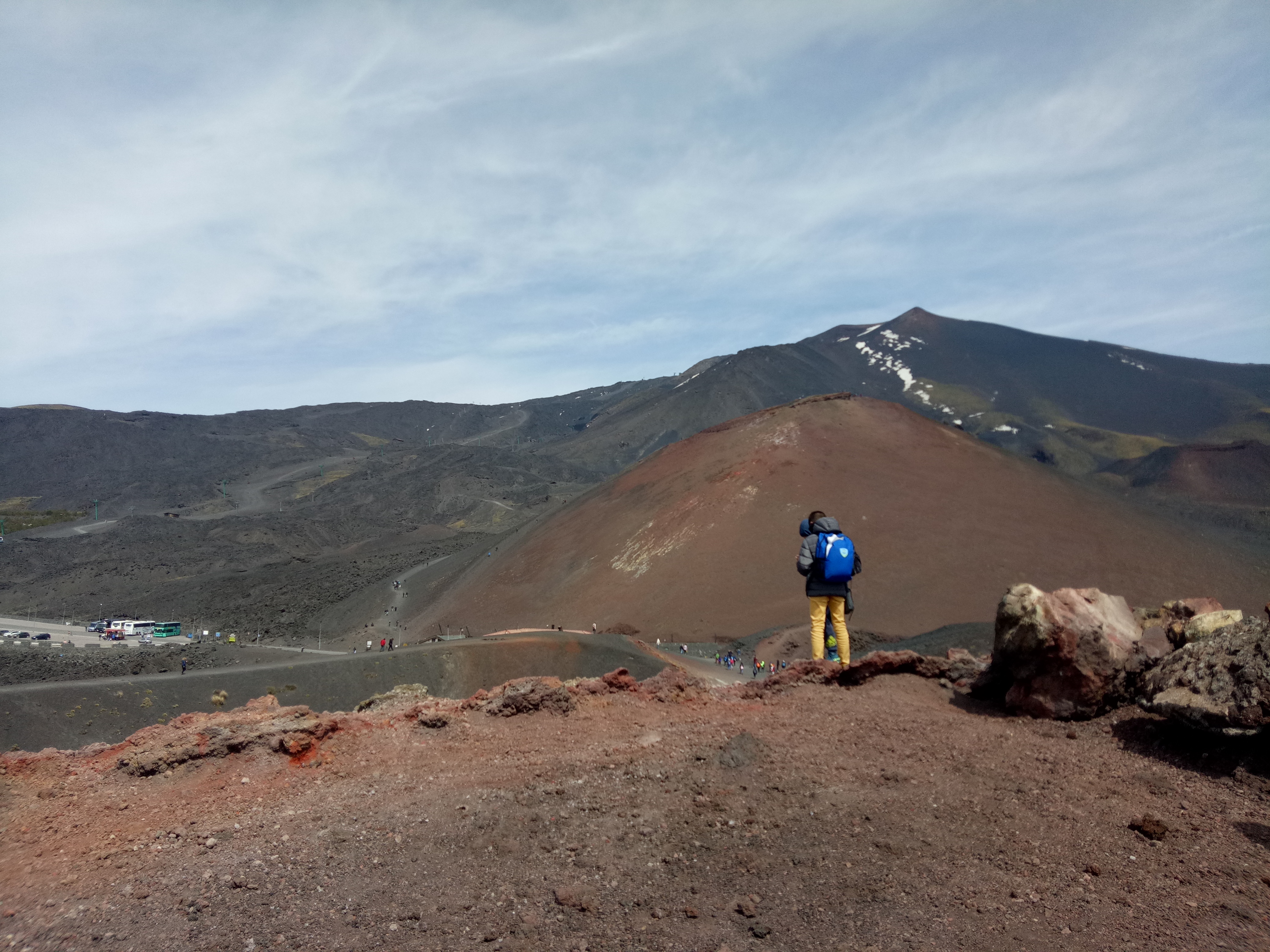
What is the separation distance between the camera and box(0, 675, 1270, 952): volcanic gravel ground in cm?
298

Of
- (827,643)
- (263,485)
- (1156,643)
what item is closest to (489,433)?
(263,485)

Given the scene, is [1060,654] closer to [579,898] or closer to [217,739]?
[579,898]

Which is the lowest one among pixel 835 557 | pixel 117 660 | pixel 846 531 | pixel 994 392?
pixel 117 660

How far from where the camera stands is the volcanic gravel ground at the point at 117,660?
78.4 ft

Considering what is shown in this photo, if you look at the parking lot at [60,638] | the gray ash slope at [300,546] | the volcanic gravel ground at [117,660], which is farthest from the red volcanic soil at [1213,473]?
the parking lot at [60,638]

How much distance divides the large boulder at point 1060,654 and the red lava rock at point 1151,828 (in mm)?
1556

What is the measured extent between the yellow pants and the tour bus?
35596mm

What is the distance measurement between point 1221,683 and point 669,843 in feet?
9.72

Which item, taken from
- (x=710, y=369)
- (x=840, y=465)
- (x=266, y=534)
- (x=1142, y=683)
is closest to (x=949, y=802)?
(x=1142, y=683)

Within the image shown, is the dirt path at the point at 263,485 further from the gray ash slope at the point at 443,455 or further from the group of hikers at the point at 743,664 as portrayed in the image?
the group of hikers at the point at 743,664

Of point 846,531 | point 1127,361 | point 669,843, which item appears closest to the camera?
point 669,843

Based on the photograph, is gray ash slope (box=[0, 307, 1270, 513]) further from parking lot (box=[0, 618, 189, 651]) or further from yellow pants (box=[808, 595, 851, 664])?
yellow pants (box=[808, 595, 851, 664])

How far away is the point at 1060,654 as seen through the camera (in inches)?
199

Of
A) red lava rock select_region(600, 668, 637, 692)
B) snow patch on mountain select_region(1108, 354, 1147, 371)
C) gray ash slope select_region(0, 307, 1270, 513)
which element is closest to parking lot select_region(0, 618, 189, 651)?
red lava rock select_region(600, 668, 637, 692)
